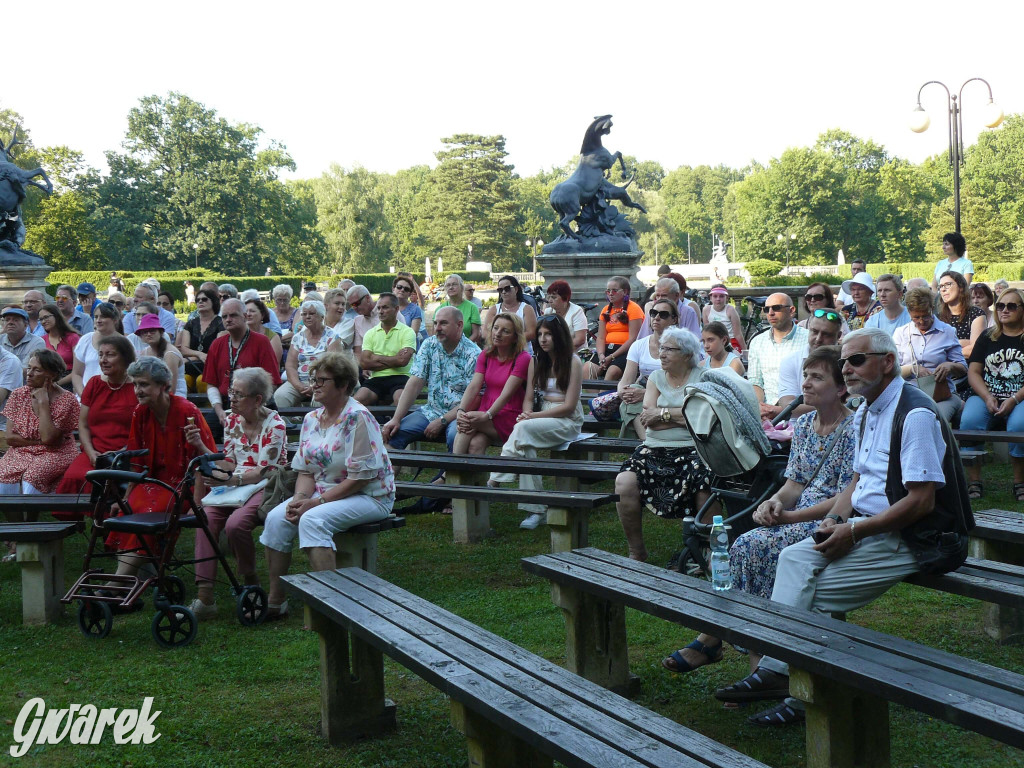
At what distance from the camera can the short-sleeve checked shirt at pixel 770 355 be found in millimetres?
7887

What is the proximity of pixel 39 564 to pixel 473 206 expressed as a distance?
83.7 meters

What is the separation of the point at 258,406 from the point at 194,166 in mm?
63532

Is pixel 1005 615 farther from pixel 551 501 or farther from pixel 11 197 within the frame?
pixel 11 197

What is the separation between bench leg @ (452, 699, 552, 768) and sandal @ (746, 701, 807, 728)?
3.46 ft

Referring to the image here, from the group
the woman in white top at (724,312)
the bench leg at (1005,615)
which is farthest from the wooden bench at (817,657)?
the woman in white top at (724,312)

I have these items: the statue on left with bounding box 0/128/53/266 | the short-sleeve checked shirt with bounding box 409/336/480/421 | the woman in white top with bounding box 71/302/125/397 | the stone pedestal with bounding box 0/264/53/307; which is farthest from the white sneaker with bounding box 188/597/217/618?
the statue on left with bounding box 0/128/53/266

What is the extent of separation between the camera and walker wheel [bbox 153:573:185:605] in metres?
5.66

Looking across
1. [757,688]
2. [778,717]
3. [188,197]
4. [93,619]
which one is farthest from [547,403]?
[188,197]

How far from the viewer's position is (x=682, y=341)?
21.3 feet

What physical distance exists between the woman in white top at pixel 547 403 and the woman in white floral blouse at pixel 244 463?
1.80m

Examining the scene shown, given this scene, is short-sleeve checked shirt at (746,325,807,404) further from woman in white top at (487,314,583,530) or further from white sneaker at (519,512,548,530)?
white sneaker at (519,512,548,530)

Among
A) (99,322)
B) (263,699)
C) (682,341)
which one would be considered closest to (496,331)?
(682,341)

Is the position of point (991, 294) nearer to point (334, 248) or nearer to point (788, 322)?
point (788, 322)

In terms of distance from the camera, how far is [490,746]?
3480 millimetres
